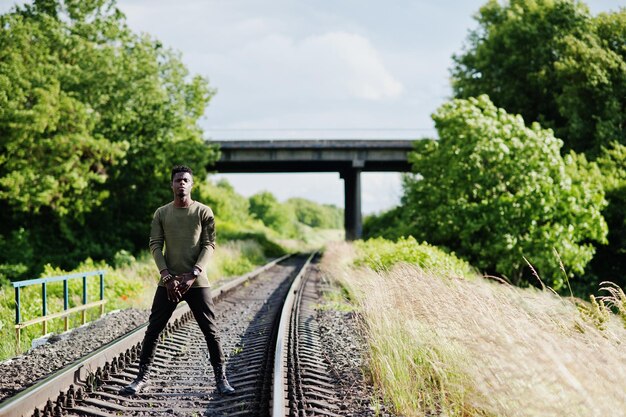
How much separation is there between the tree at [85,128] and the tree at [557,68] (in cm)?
1681

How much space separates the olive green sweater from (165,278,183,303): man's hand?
164mm

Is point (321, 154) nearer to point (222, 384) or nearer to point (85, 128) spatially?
point (85, 128)

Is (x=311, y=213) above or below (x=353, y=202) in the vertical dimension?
below

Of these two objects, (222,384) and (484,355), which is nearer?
(484,355)

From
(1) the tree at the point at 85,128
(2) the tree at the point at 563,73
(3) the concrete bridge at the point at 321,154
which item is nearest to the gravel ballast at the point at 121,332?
(1) the tree at the point at 85,128

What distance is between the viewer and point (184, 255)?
5469 mm

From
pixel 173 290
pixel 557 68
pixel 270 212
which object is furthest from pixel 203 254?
pixel 270 212

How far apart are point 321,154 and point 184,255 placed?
35.0m

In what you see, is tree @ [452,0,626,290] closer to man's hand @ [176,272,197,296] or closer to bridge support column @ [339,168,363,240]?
bridge support column @ [339,168,363,240]

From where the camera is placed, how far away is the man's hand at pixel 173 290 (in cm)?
529

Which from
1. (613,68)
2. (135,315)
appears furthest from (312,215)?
(135,315)

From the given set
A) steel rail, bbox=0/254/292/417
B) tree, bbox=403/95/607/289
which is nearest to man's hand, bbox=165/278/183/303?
steel rail, bbox=0/254/292/417

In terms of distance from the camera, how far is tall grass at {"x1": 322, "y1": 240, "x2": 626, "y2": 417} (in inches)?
142

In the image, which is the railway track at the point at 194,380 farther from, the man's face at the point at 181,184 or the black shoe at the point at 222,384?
the man's face at the point at 181,184
